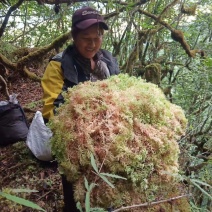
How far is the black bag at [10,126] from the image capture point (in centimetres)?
343

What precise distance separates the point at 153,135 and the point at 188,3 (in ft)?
16.5

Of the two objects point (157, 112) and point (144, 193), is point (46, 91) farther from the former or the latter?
point (144, 193)

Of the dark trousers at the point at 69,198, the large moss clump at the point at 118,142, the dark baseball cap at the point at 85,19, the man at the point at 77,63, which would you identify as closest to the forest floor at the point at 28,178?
the dark trousers at the point at 69,198

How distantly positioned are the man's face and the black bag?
1.32m

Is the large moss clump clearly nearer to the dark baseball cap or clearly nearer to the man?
the man

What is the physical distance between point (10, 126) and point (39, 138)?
0.99 m

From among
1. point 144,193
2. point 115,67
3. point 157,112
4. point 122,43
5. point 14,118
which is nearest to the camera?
point 144,193

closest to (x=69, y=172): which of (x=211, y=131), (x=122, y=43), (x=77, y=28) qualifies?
(x=77, y=28)

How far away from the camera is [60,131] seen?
61.7 inches

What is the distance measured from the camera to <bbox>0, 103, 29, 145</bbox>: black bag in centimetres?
343

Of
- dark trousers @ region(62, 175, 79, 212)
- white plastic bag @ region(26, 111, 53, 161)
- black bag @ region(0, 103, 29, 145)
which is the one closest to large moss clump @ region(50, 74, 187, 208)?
dark trousers @ region(62, 175, 79, 212)

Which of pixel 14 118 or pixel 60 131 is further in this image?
pixel 14 118

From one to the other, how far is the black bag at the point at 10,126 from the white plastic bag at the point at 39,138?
2.46 feet

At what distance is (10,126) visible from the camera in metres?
3.43
